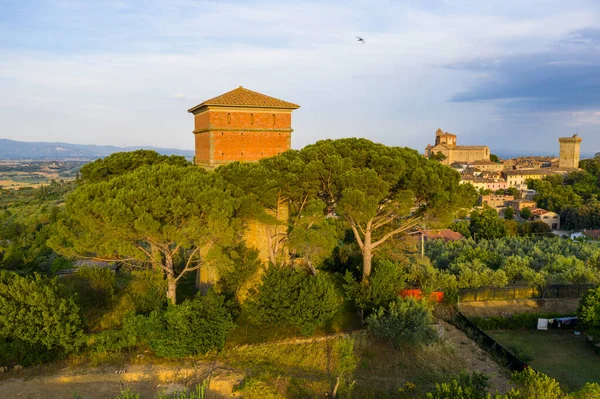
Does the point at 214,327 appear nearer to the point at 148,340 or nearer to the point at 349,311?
the point at 148,340

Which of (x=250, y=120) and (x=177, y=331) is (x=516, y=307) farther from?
(x=177, y=331)

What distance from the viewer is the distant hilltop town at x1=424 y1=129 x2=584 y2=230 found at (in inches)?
2292

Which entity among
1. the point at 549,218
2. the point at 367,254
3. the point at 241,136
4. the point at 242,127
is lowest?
the point at 549,218

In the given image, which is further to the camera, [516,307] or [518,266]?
[518,266]

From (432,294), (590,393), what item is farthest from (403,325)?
(590,393)

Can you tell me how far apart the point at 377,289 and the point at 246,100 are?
7.24 m

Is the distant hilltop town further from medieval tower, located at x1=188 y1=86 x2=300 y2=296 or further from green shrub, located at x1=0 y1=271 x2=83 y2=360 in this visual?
green shrub, located at x1=0 y1=271 x2=83 y2=360

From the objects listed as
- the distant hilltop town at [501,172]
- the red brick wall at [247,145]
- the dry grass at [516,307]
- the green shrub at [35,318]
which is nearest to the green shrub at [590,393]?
the dry grass at [516,307]

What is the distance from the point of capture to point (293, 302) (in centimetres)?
1169

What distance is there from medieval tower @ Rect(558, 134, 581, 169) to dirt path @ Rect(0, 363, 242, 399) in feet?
314

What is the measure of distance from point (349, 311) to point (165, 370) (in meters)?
6.00

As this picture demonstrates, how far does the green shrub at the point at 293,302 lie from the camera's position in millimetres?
11586

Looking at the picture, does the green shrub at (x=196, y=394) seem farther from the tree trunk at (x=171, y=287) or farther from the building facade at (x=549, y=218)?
the building facade at (x=549, y=218)

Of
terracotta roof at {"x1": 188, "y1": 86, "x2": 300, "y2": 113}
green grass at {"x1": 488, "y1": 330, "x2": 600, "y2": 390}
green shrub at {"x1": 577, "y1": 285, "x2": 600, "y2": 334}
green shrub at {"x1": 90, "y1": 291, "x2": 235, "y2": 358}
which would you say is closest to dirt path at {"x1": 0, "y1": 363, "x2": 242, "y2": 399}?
green shrub at {"x1": 90, "y1": 291, "x2": 235, "y2": 358}
